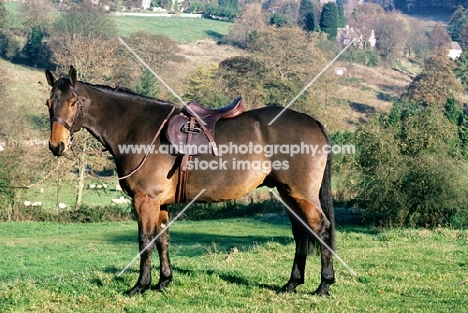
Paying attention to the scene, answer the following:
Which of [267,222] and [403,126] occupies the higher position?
[403,126]

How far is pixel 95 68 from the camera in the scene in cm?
3384

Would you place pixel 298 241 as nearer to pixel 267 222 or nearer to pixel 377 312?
pixel 377 312

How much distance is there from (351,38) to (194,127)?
120848mm

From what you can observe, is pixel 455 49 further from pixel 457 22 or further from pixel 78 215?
pixel 78 215

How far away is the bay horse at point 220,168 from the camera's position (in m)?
7.04

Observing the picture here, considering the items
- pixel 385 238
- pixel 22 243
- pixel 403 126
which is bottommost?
pixel 22 243

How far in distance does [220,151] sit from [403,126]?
68.8 ft

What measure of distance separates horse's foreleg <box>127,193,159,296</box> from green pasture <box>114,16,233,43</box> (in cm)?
9369

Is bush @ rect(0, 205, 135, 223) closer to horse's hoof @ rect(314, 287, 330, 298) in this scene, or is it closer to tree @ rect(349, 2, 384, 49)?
horse's hoof @ rect(314, 287, 330, 298)

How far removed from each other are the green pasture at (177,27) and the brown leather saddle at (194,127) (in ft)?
306

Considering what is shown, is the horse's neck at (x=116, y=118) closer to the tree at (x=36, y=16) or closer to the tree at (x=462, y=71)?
the tree at (x=36, y=16)

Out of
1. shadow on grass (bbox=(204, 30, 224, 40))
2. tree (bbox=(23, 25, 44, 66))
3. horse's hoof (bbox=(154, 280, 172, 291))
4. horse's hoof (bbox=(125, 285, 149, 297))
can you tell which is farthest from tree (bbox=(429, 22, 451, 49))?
horse's hoof (bbox=(125, 285, 149, 297))

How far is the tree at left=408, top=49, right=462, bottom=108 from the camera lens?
66750mm

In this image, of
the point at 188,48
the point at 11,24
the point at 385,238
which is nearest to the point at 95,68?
the point at 385,238
